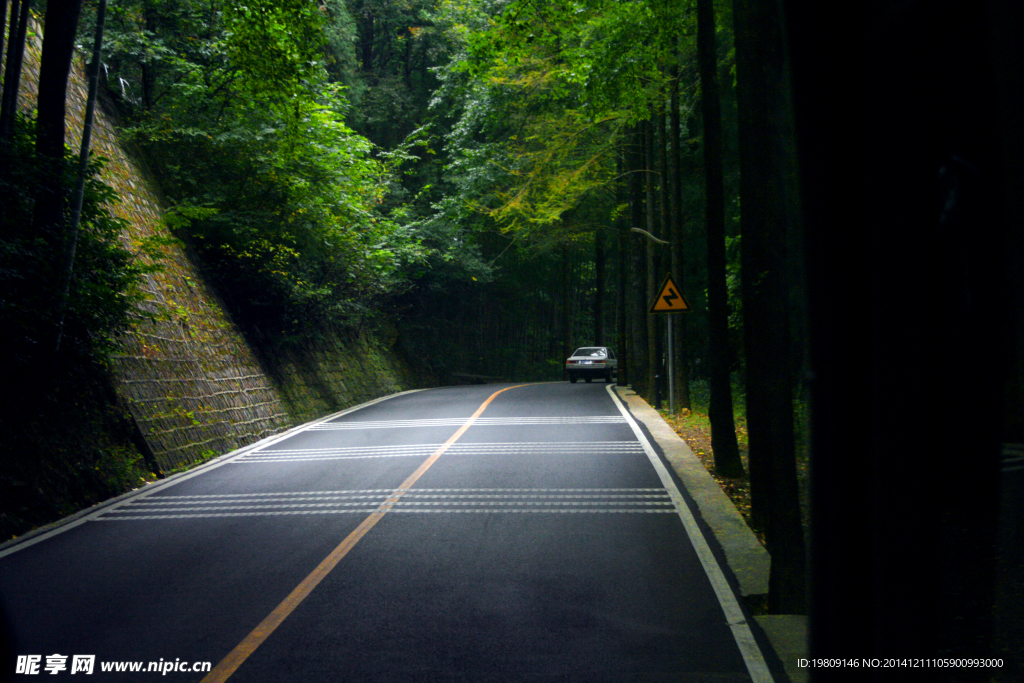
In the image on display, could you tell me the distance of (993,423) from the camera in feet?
6.05

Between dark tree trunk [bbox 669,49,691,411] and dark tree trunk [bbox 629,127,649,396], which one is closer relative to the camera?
dark tree trunk [bbox 669,49,691,411]

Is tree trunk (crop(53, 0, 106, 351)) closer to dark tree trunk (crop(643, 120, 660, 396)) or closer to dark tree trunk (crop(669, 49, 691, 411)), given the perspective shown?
dark tree trunk (crop(669, 49, 691, 411))

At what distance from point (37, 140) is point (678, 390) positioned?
566 inches

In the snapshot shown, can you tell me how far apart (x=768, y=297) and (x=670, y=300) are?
34.7ft

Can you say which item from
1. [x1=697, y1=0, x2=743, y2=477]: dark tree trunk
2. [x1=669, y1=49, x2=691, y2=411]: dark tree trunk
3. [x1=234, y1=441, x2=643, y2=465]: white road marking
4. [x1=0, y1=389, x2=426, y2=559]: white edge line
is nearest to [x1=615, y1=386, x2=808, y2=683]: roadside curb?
[x1=697, y1=0, x2=743, y2=477]: dark tree trunk

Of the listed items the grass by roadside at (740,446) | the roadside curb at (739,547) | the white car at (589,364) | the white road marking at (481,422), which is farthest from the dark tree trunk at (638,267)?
the roadside curb at (739,547)

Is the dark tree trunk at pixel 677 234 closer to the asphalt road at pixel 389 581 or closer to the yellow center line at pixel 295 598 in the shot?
the asphalt road at pixel 389 581

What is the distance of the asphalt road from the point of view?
15.5ft

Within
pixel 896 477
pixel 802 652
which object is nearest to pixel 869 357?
pixel 896 477

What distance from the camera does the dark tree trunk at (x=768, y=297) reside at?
18.4 ft

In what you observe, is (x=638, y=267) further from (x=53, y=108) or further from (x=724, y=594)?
(x=724, y=594)

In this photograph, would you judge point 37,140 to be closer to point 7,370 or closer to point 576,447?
point 7,370

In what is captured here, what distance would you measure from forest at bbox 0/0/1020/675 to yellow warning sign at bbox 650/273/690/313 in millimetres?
1369

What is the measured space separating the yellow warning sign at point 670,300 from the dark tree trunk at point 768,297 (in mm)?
9678
